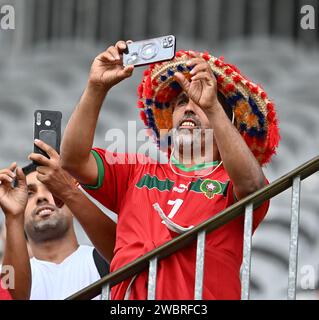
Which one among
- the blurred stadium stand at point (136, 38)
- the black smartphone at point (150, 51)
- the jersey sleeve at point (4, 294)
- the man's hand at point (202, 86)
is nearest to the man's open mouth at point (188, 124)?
the man's hand at point (202, 86)

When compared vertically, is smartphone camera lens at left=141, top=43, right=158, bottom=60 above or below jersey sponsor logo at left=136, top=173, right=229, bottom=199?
above

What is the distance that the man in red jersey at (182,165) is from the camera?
14.7 feet

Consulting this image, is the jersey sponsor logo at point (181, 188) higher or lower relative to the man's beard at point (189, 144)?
lower

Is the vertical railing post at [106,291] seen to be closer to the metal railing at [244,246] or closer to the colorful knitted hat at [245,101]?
the metal railing at [244,246]

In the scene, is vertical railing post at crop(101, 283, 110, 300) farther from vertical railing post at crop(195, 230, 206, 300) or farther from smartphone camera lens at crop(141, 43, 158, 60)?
smartphone camera lens at crop(141, 43, 158, 60)

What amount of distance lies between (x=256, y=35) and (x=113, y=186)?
11.9ft

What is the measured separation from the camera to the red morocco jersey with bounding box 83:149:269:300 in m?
4.45

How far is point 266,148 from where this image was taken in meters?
4.98

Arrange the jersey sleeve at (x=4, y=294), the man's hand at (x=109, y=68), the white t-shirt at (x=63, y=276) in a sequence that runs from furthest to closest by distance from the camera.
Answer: the white t-shirt at (x=63, y=276) < the jersey sleeve at (x=4, y=294) < the man's hand at (x=109, y=68)

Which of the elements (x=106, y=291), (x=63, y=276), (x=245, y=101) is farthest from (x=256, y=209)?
(x=63, y=276)

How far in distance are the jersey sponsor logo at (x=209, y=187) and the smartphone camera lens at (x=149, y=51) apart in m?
0.52

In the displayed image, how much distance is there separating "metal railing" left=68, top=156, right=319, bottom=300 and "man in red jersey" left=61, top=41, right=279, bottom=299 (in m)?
0.15

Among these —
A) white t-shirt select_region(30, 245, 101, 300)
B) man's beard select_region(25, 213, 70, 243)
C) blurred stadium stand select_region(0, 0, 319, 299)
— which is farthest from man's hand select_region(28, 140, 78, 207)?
blurred stadium stand select_region(0, 0, 319, 299)
